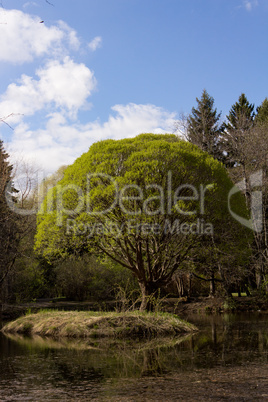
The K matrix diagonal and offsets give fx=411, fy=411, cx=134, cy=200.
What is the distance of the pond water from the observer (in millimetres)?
6734

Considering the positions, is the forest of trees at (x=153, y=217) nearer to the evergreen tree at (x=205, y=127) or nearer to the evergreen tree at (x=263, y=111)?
the evergreen tree at (x=205, y=127)

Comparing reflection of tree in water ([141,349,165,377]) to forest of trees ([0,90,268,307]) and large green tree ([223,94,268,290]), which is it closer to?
forest of trees ([0,90,268,307])

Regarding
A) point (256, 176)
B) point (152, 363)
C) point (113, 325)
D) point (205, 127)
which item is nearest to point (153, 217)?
point (113, 325)

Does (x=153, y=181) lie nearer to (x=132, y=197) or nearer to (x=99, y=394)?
(x=132, y=197)

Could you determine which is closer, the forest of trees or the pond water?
the pond water

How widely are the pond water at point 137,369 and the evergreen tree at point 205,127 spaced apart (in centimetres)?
1949

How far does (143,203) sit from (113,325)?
457 cm

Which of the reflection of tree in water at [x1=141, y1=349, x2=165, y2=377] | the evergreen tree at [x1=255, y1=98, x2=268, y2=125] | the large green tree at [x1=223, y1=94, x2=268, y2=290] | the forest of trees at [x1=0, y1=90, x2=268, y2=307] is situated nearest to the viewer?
the reflection of tree in water at [x1=141, y1=349, x2=165, y2=377]

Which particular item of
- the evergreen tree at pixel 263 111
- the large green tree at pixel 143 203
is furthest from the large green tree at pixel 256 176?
the evergreen tree at pixel 263 111

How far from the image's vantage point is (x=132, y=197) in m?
15.5

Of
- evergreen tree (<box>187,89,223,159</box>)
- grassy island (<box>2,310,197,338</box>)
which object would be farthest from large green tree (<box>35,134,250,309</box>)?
evergreen tree (<box>187,89,223,159</box>)

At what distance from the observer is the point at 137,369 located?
8.82 meters

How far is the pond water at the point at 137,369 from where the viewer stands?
673cm

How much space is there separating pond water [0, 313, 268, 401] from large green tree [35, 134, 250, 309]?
4494mm
